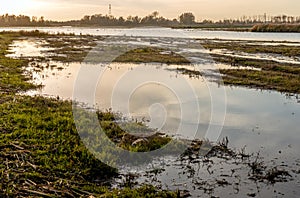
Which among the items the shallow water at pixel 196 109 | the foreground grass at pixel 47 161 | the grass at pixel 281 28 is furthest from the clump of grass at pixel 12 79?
the grass at pixel 281 28

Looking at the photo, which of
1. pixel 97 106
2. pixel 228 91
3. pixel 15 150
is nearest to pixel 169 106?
pixel 97 106

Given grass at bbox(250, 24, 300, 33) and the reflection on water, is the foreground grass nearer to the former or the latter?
the reflection on water

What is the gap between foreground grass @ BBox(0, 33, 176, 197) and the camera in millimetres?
7141

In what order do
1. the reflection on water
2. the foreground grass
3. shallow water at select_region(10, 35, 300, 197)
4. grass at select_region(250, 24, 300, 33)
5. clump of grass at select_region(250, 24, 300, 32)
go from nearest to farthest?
the foreground grass → shallow water at select_region(10, 35, 300, 197) → the reflection on water → grass at select_region(250, 24, 300, 33) → clump of grass at select_region(250, 24, 300, 32)

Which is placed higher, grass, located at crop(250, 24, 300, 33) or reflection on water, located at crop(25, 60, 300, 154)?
grass, located at crop(250, 24, 300, 33)

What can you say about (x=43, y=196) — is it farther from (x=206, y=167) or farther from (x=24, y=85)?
(x=24, y=85)

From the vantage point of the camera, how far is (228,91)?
18.1 metres

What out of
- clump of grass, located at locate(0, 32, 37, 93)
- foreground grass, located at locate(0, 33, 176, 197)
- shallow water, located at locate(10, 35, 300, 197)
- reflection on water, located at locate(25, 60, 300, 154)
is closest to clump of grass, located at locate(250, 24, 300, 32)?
shallow water, located at locate(10, 35, 300, 197)

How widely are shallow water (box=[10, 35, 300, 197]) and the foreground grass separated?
0.91 metres

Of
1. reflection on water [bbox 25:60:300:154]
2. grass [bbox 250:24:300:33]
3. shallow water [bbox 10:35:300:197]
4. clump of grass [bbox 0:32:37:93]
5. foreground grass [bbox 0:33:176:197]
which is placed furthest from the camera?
grass [bbox 250:24:300:33]

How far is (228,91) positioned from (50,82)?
973cm

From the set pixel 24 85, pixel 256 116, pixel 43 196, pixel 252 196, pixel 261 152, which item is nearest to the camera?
pixel 43 196

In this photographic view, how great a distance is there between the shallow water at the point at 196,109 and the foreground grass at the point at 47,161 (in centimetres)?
91

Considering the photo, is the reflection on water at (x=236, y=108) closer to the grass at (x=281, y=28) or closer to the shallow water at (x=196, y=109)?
the shallow water at (x=196, y=109)
